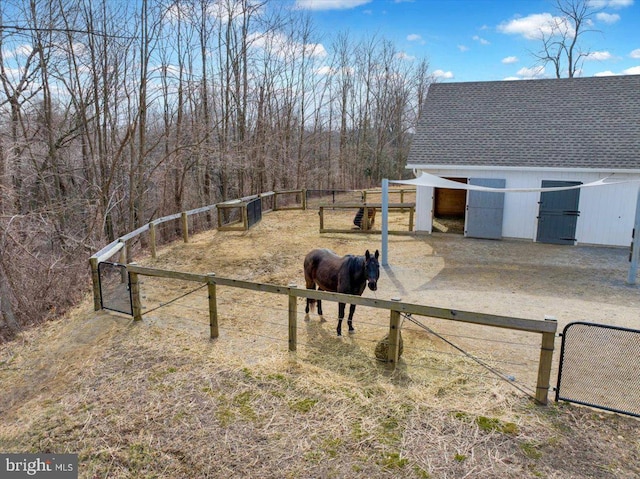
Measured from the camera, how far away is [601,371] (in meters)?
4.38

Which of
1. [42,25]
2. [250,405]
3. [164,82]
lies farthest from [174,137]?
[250,405]

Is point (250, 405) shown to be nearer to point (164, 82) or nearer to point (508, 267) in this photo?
point (508, 267)

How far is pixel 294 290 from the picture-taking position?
186 inches

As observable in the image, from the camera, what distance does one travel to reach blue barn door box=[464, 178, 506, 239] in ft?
39.0

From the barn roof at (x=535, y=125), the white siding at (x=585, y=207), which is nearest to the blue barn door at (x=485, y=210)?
the white siding at (x=585, y=207)

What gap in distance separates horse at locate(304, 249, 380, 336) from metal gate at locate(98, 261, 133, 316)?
8.76 ft

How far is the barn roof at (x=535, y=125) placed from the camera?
11414mm

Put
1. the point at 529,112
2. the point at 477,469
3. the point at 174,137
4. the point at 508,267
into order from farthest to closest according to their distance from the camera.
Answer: the point at 174,137
the point at 529,112
the point at 508,267
the point at 477,469

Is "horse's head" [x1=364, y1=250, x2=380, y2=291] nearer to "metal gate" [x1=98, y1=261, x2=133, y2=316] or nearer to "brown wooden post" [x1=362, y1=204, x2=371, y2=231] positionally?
"metal gate" [x1=98, y1=261, x2=133, y2=316]

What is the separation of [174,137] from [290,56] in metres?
10.0

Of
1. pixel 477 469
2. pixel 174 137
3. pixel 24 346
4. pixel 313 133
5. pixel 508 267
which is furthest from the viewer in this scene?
pixel 313 133

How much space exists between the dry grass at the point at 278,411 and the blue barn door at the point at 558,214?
761cm

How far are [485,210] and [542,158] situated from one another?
2.10 meters

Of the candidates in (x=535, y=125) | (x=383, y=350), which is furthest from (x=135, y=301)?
(x=535, y=125)
